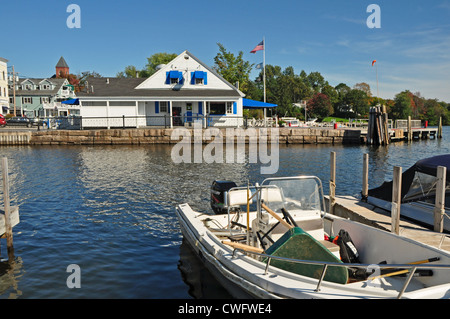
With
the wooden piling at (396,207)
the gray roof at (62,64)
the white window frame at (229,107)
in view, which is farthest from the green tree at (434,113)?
the gray roof at (62,64)

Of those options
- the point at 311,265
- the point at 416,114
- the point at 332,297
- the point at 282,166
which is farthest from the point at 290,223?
the point at 416,114

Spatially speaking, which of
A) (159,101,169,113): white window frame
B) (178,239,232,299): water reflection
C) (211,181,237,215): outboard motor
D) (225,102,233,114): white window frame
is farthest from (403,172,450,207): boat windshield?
(159,101,169,113): white window frame

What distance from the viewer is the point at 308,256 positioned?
575cm

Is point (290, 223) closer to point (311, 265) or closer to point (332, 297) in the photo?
point (311, 265)

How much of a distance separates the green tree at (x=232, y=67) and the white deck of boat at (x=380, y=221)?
162 feet

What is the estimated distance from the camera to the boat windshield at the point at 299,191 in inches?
284

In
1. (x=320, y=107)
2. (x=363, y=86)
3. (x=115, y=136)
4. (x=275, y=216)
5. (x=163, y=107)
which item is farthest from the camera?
(x=363, y=86)

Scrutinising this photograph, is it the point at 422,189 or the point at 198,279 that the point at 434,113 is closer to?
the point at 422,189

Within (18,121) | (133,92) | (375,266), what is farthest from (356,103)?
(375,266)

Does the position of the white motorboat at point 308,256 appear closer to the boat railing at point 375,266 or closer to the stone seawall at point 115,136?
the boat railing at point 375,266

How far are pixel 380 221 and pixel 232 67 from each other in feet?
172
